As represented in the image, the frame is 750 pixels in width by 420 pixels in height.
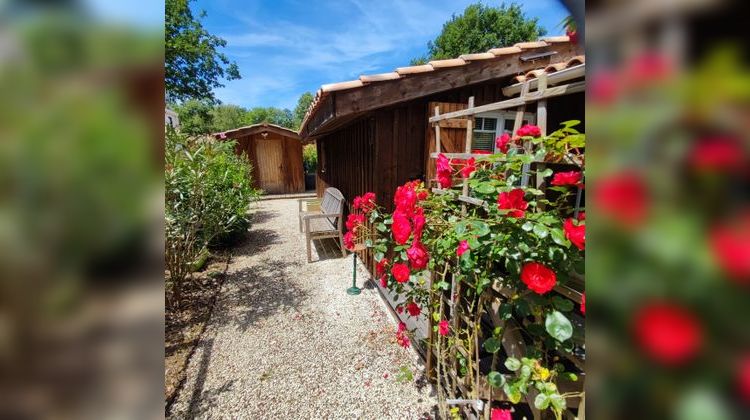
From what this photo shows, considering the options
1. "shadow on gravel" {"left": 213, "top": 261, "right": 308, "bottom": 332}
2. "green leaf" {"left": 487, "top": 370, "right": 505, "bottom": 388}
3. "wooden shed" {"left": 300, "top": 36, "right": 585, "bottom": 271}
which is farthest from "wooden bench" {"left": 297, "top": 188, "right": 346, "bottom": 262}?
"green leaf" {"left": 487, "top": 370, "right": 505, "bottom": 388}

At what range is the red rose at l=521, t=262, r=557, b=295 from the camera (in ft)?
3.60

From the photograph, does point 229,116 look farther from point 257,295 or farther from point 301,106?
point 257,295

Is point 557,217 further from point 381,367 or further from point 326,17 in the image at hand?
point 326,17

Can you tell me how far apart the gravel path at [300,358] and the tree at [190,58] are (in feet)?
34.4

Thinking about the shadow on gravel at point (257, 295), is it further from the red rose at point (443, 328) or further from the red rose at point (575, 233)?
the red rose at point (575, 233)
